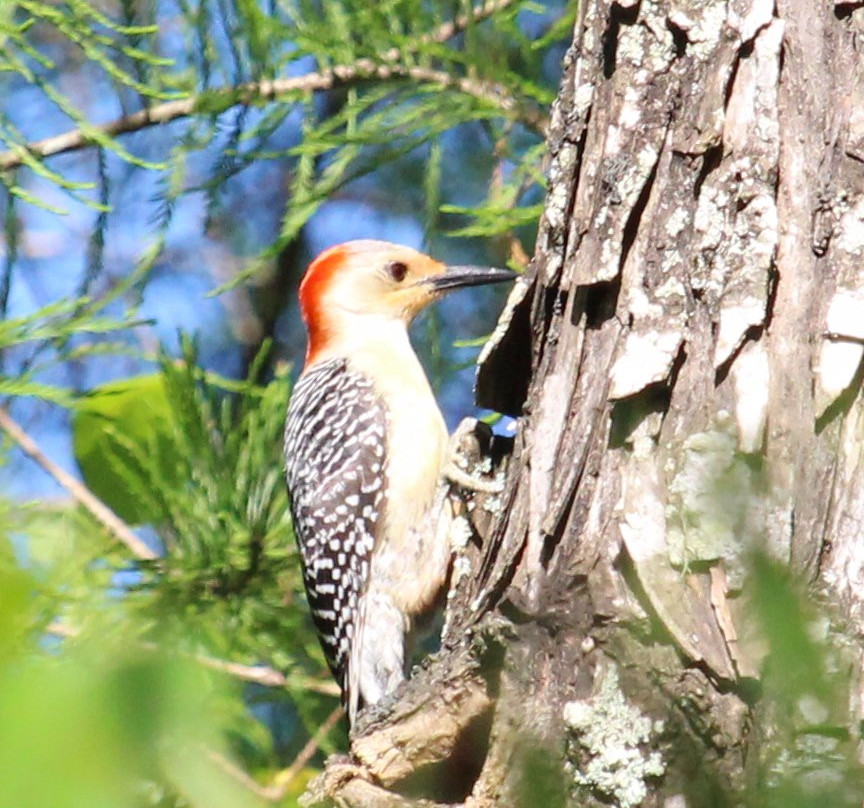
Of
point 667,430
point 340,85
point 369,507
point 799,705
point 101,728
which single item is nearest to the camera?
point 101,728

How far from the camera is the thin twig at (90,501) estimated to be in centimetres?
381

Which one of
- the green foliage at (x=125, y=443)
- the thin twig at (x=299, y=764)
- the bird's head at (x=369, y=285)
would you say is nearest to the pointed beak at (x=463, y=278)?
the bird's head at (x=369, y=285)

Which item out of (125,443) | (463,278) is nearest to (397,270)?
(463,278)

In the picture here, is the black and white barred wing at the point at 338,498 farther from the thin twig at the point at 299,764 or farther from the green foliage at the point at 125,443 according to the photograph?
the green foliage at the point at 125,443

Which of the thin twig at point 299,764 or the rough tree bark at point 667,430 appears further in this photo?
the thin twig at point 299,764

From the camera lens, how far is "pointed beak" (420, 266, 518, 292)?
14.8ft

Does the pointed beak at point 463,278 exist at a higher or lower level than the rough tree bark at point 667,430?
lower

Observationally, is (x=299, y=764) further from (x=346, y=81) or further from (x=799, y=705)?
(x=799, y=705)

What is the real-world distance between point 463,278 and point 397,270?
35cm

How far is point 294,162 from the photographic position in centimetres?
673

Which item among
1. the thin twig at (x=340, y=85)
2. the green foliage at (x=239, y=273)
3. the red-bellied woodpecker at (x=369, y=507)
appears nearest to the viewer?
the green foliage at (x=239, y=273)

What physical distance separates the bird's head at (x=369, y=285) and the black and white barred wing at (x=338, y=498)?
1.47ft

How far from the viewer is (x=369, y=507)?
13.6 feet

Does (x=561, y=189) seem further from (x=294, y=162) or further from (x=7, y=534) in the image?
(x=294, y=162)
